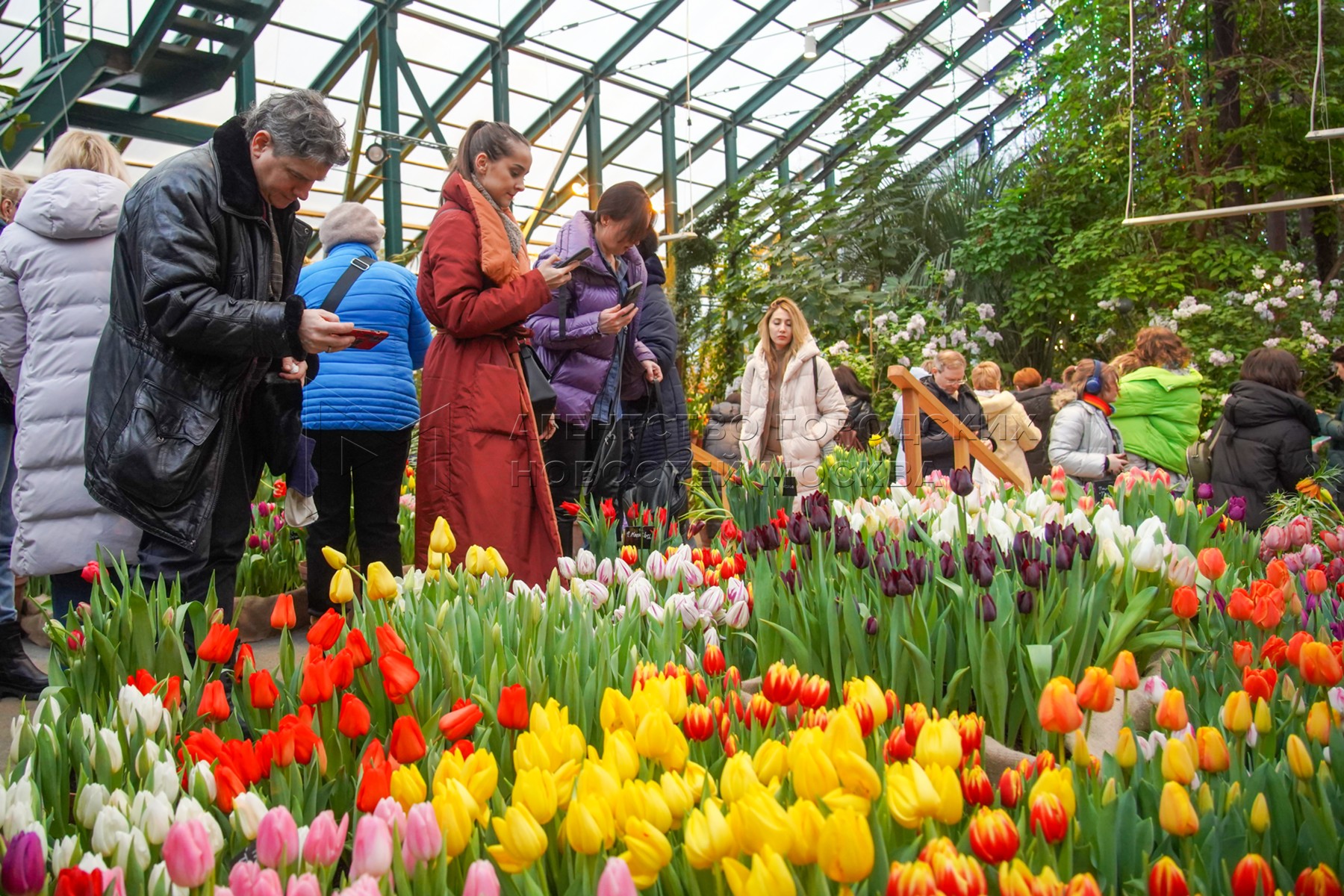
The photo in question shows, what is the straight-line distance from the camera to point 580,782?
0.85 meters

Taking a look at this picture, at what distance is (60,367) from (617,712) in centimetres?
170

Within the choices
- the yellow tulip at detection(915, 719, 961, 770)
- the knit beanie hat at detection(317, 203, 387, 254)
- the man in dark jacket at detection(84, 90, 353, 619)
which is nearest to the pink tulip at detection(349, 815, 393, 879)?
the yellow tulip at detection(915, 719, 961, 770)

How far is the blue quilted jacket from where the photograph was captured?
9.57 ft

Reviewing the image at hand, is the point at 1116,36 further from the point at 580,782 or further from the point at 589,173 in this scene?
the point at 580,782

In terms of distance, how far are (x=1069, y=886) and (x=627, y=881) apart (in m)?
0.32

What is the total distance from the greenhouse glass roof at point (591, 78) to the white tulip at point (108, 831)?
25.4 ft

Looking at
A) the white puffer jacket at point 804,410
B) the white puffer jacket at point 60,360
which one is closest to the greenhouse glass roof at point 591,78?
the white puffer jacket at point 804,410

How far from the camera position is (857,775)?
32.6 inches

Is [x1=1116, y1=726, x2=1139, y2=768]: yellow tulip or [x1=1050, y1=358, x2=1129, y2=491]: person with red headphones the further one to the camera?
[x1=1050, y1=358, x2=1129, y2=491]: person with red headphones

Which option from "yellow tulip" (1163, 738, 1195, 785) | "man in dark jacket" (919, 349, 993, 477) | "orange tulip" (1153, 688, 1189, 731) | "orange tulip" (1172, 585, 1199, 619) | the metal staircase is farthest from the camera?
the metal staircase

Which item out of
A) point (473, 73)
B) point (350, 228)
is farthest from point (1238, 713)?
point (473, 73)

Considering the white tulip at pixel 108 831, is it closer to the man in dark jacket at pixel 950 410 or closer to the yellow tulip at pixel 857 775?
the yellow tulip at pixel 857 775

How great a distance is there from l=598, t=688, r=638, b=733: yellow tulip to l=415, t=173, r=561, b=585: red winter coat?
1637 millimetres

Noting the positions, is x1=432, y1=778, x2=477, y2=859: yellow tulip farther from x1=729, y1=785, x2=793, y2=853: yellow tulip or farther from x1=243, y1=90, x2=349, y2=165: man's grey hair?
x1=243, y1=90, x2=349, y2=165: man's grey hair
